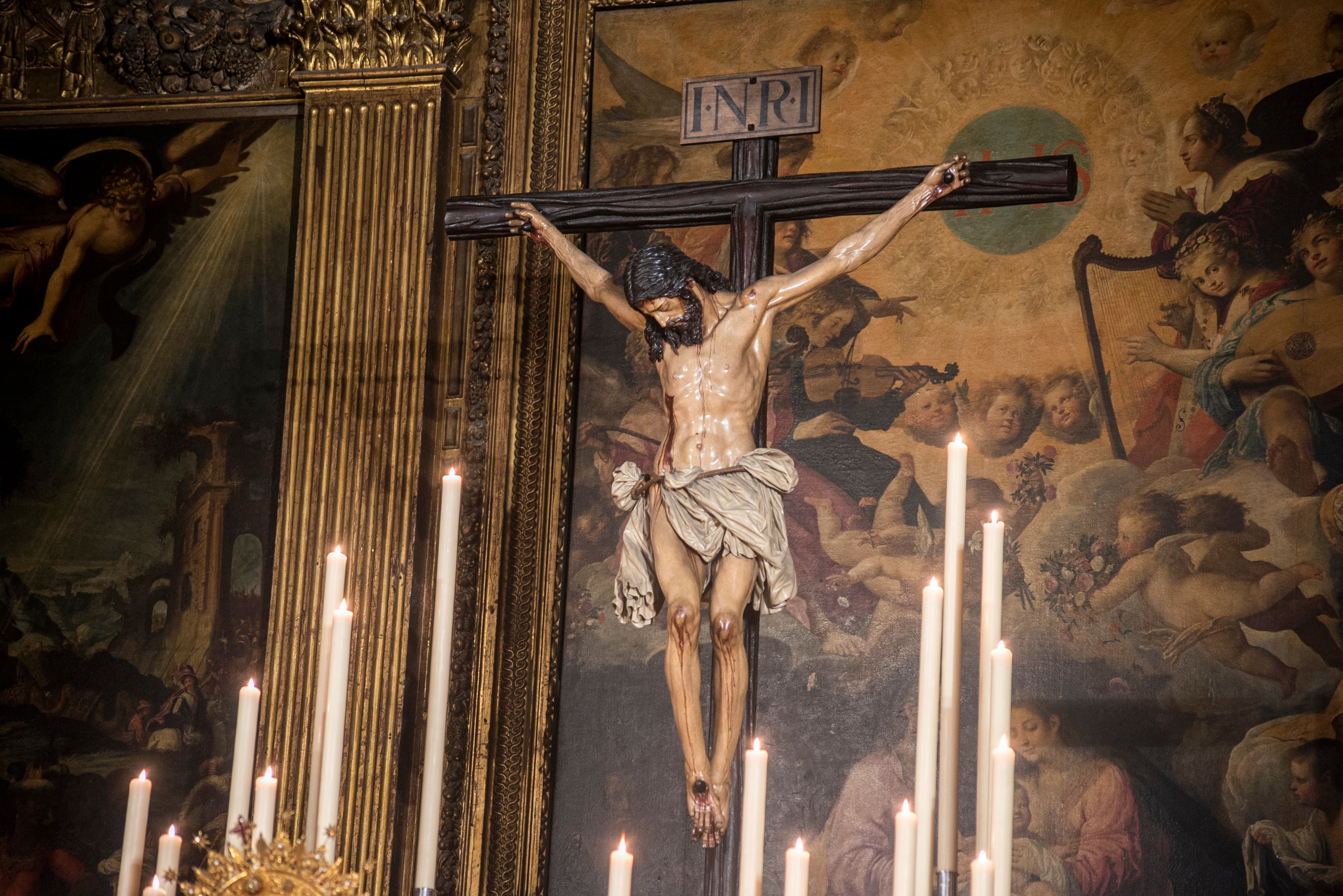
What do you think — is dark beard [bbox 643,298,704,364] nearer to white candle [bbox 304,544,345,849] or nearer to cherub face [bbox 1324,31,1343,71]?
white candle [bbox 304,544,345,849]

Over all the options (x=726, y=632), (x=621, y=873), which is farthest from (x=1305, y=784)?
(x=621, y=873)

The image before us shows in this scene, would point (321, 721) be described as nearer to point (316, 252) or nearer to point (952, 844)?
point (952, 844)

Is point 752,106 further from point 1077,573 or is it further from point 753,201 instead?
point 1077,573

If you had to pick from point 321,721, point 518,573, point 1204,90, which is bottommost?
point 321,721

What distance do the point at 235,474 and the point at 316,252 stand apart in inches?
36.9

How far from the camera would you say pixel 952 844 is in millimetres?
2668

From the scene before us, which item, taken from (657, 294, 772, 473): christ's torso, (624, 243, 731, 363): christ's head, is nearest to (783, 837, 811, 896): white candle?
(657, 294, 772, 473): christ's torso

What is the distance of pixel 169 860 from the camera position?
2.97 m

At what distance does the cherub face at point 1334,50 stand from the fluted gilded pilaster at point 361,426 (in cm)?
335

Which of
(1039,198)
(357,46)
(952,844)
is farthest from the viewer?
(357,46)

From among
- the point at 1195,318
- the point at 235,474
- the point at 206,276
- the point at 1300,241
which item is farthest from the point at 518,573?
the point at 1300,241

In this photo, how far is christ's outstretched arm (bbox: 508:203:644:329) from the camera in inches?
197

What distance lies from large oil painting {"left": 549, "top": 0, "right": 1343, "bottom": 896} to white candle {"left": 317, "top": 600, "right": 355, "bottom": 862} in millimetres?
3095

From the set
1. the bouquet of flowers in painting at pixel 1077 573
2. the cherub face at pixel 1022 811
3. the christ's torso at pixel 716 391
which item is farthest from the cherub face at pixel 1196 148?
the cherub face at pixel 1022 811
